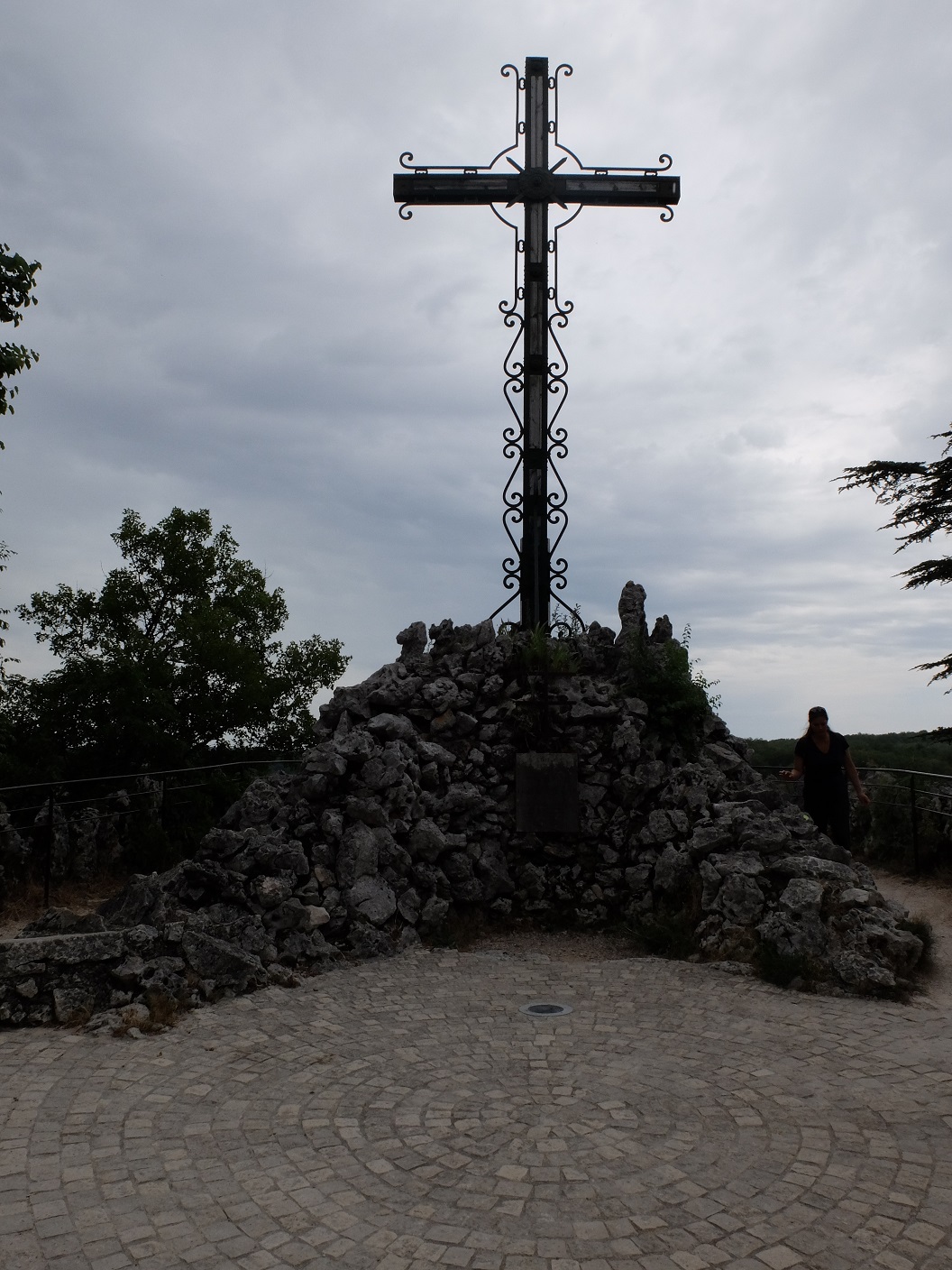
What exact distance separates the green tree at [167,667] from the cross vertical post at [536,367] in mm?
6457

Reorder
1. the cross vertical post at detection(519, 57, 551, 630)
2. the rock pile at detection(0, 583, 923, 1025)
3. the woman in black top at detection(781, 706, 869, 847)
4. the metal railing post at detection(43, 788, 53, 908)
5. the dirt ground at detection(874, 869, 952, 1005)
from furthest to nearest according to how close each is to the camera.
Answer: the metal railing post at detection(43, 788, 53, 908), the cross vertical post at detection(519, 57, 551, 630), the woman in black top at detection(781, 706, 869, 847), the dirt ground at detection(874, 869, 952, 1005), the rock pile at detection(0, 583, 923, 1025)

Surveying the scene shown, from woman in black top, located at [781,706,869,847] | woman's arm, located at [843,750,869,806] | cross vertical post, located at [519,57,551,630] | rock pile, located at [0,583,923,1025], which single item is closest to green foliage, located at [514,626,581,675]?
rock pile, located at [0,583,923,1025]

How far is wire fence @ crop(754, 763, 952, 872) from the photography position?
10.9 meters

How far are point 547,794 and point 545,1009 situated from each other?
8.73 feet

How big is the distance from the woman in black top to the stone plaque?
201 centimetres

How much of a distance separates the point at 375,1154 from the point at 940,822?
9.20m

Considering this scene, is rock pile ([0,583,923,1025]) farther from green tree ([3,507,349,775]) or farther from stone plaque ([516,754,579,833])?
green tree ([3,507,349,775])

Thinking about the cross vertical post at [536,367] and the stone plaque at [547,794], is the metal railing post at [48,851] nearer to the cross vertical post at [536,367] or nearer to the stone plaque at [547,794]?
the stone plaque at [547,794]

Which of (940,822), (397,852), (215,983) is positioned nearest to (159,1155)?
(215,983)

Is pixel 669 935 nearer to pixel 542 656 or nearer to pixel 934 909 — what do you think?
pixel 542 656

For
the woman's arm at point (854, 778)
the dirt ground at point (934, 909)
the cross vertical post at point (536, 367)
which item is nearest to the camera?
the dirt ground at point (934, 909)

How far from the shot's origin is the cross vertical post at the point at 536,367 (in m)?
9.35

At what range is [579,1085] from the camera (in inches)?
187

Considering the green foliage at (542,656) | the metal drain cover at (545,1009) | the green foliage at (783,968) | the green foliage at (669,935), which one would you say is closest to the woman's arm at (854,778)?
the green foliage at (669,935)
